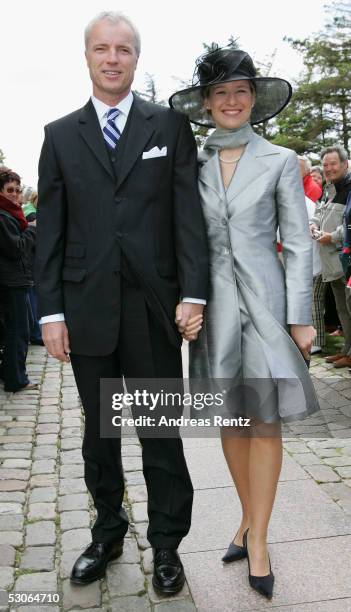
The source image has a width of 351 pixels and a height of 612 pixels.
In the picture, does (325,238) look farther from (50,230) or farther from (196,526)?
(50,230)

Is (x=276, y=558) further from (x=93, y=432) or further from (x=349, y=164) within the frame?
(x=349, y=164)

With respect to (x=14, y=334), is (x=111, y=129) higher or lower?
higher

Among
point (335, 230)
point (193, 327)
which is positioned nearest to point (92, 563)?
point (193, 327)

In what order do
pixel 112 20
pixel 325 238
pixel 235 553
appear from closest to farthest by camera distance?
1. pixel 112 20
2. pixel 235 553
3. pixel 325 238

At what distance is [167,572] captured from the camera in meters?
2.76

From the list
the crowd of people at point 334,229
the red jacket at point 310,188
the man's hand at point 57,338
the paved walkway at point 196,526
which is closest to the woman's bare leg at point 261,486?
the paved walkway at point 196,526

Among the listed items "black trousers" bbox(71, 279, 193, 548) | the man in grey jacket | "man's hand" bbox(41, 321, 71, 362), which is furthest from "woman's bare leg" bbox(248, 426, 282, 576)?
the man in grey jacket

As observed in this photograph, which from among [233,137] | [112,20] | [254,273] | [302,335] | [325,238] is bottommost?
[325,238]

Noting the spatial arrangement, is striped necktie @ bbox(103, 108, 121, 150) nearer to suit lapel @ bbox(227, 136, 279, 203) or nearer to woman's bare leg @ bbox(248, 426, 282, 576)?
suit lapel @ bbox(227, 136, 279, 203)

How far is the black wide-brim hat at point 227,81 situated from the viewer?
2.66 m

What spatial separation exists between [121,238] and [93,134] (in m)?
0.42

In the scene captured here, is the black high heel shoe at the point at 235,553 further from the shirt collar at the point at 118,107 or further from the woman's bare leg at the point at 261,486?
the shirt collar at the point at 118,107

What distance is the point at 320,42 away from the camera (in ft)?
91.7

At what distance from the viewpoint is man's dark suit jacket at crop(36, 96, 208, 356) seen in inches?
102
